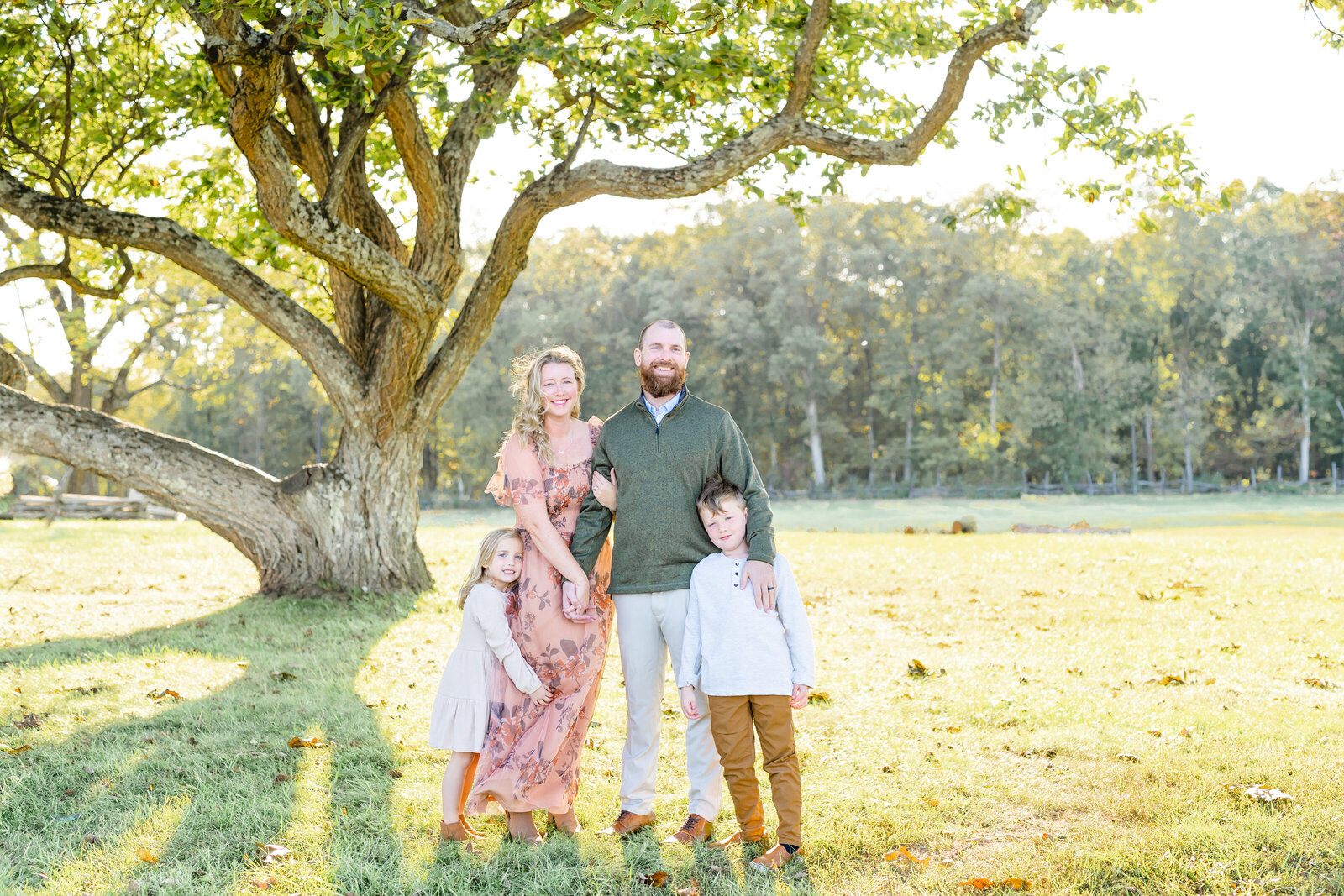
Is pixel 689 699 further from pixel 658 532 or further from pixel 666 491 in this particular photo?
pixel 666 491

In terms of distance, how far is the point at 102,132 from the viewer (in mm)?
11422

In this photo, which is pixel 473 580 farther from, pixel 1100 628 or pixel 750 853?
pixel 1100 628

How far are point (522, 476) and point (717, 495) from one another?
89 cm

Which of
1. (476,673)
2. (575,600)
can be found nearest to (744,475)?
(575,600)

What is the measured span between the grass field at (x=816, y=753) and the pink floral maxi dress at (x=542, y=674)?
26 centimetres

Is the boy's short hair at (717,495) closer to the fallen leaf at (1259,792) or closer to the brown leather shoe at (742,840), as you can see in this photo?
the brown leather shoe at (742,840)

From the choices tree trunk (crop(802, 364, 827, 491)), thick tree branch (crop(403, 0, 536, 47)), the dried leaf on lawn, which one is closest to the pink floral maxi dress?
the dried leaf on lawn

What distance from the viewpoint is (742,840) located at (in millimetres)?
4203

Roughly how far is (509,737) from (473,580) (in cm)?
71

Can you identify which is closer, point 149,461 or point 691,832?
point 691,832

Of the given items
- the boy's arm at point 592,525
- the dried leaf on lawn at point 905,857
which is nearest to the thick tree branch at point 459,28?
the boy's arm at point 592,525

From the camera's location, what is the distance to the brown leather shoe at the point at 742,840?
164 inches

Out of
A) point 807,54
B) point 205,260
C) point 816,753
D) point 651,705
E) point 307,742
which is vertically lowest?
point 816,753

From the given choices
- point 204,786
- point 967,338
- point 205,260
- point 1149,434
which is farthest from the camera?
point 1149,434
